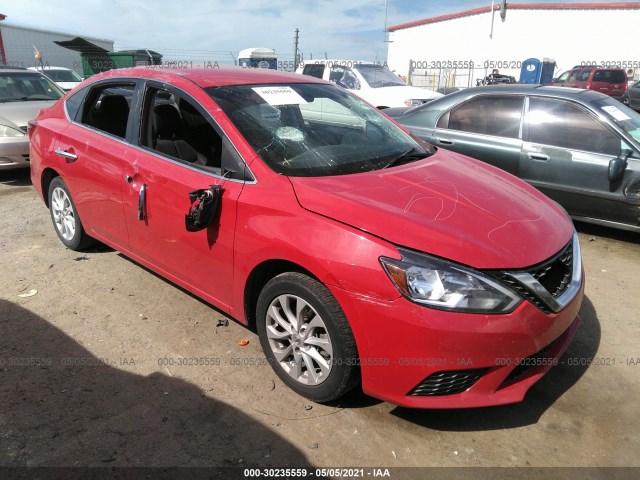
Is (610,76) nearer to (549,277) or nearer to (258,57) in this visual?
(258,57)

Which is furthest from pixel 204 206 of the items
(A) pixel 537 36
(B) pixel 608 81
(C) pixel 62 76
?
(A) pixel 537 36

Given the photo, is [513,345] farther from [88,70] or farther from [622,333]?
[88,70]

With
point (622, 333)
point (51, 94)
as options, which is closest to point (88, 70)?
point (51, 94)

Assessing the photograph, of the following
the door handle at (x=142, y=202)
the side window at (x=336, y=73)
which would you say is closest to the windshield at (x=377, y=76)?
the side window at (x=336, y=73)

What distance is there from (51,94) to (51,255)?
Result: 526 centimetres

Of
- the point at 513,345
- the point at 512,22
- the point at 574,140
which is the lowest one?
the point at 513,345

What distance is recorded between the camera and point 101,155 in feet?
12.3

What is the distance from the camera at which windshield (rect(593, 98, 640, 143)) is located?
4.83 m

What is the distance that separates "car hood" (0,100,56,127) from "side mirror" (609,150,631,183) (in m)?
7.35

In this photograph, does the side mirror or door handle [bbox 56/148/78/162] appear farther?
the side mirror

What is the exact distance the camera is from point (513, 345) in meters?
2.22

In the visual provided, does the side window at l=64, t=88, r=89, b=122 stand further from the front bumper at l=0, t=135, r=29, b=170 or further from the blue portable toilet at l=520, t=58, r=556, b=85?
the blue portable toilet at l=520, t=58, r=556, b=85

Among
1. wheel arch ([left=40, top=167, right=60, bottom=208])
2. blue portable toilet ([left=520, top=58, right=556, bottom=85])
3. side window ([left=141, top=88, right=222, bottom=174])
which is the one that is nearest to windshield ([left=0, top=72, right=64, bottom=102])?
wheel arch ([left=40, top=167, right=60, bottom=208])

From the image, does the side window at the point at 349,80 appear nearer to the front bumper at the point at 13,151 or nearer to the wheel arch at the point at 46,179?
the front bumper at the point at 13,151
